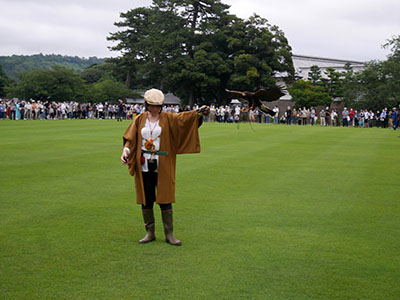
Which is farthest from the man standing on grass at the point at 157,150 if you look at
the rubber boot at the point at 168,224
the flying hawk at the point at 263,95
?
the flying hawk at the point at 263,95

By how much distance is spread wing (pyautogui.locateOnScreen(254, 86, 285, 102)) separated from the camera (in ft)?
17.5

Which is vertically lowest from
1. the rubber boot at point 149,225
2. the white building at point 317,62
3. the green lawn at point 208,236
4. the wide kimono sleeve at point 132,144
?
the green lawn at point 208,236

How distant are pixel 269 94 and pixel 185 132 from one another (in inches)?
69.7

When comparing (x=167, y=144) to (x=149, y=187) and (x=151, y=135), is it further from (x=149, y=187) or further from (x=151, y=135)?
(x=149, y=187)

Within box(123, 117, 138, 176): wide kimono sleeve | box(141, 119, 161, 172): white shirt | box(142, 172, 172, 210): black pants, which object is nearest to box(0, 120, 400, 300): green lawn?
box(142, 172, 172, 210): black pants

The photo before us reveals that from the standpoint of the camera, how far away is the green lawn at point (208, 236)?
5.23m

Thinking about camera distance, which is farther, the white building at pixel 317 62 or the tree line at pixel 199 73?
the white building at pixel 317 62

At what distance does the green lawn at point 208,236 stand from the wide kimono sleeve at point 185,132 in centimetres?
132

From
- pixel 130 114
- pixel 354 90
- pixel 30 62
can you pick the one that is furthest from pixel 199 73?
pixel 30 62

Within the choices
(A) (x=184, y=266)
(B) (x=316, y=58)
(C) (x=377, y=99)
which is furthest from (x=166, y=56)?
(A) (x=184, y=266)

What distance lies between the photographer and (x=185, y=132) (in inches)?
271

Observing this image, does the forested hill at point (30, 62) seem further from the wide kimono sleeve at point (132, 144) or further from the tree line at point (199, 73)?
the wide kimono sleeve at point (132, 144)

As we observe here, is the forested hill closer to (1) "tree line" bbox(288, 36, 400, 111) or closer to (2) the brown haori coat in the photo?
(1) "tree line" bbox(288, 36, 400, 111)

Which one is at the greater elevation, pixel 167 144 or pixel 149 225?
pixel 167 144
